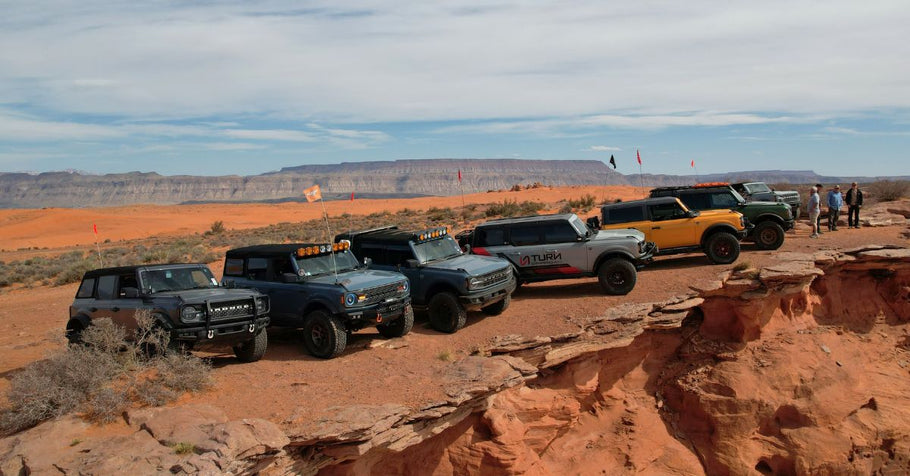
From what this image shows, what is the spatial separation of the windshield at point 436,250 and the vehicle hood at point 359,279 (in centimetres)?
123

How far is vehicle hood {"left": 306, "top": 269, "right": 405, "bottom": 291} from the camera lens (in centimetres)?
1074

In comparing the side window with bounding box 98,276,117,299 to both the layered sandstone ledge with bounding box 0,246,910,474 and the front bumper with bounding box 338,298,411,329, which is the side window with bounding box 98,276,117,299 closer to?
the layered sandstone ledge with bounding box 0,246,910,474

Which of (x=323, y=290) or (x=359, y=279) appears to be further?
(x=359, y=279)

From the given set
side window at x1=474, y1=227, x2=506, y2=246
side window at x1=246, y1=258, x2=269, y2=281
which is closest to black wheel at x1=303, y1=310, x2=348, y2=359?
side window at x1=246, y1=258, x2=269, y2=281

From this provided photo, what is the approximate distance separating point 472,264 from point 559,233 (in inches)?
107

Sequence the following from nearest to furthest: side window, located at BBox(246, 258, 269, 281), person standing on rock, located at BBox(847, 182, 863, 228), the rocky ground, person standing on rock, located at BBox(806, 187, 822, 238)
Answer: the rocky ground < side window, located at BBox(246, 258, 269, 281) < person standing on rock, located at BBox(806, 187, 822, 238) < person standing on rock, located at BBox(847, 182, 863, 228)

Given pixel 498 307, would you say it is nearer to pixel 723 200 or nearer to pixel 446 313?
pixel 446 313

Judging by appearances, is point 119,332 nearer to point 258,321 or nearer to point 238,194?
point 258,321

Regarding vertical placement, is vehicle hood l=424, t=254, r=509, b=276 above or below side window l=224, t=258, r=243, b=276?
below

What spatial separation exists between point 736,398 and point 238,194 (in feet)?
582

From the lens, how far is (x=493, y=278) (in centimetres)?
1241

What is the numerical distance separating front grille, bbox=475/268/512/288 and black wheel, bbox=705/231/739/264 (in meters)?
6.16

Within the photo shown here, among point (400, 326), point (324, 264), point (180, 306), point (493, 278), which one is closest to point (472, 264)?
point (493, 278)

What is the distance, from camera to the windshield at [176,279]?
9.95 metres
